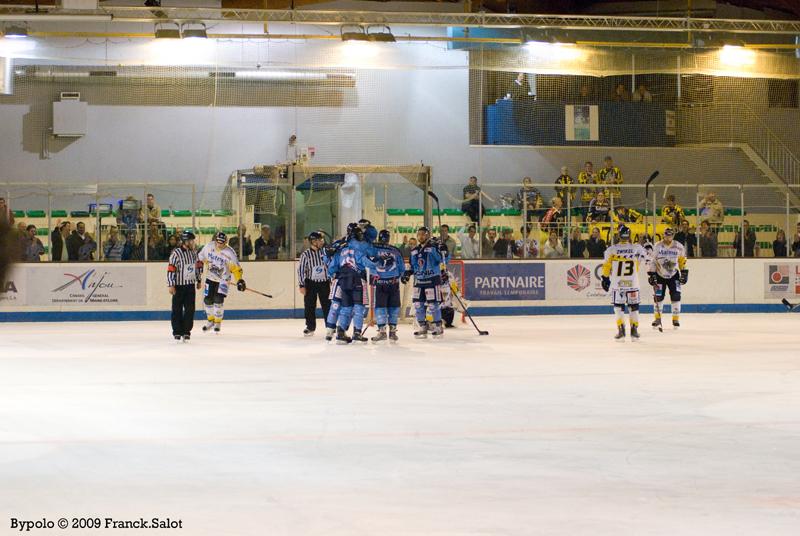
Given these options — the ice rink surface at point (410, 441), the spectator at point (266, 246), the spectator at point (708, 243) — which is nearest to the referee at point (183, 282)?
the ice rink surface at point (410, 441)

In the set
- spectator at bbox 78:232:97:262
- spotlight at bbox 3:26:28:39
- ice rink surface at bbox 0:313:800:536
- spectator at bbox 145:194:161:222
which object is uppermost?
spotlight at bbox 3:26:28:39

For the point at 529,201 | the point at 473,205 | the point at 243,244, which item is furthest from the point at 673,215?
the point at 243,244

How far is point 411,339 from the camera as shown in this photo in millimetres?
16375

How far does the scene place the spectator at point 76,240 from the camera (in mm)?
20766

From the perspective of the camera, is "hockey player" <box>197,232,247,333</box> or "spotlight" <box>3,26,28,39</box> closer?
"hockey player" <box>197,232,247,333</box>

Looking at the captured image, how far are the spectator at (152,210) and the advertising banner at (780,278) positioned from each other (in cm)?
1288

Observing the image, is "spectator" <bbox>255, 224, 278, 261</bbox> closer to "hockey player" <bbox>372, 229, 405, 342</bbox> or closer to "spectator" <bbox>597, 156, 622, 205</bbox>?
"hockey player" <bbox>372, 229, 405, 342</bbox>

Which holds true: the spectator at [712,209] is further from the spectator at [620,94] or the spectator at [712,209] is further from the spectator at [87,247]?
the spectator at [87,247]

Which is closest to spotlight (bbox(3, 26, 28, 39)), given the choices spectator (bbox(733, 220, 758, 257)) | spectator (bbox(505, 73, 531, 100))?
spectator (bbox(505, 73, 531, 100))

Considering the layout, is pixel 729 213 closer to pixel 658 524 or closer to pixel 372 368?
pixel 372 368

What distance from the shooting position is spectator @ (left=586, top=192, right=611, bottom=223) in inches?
884

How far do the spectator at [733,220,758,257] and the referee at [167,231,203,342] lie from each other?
40.7 ft

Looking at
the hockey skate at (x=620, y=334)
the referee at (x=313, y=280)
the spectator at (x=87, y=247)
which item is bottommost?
the hockey skate at (x=620, y=334)

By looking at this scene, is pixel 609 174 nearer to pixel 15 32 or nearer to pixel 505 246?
pixel 505 246
